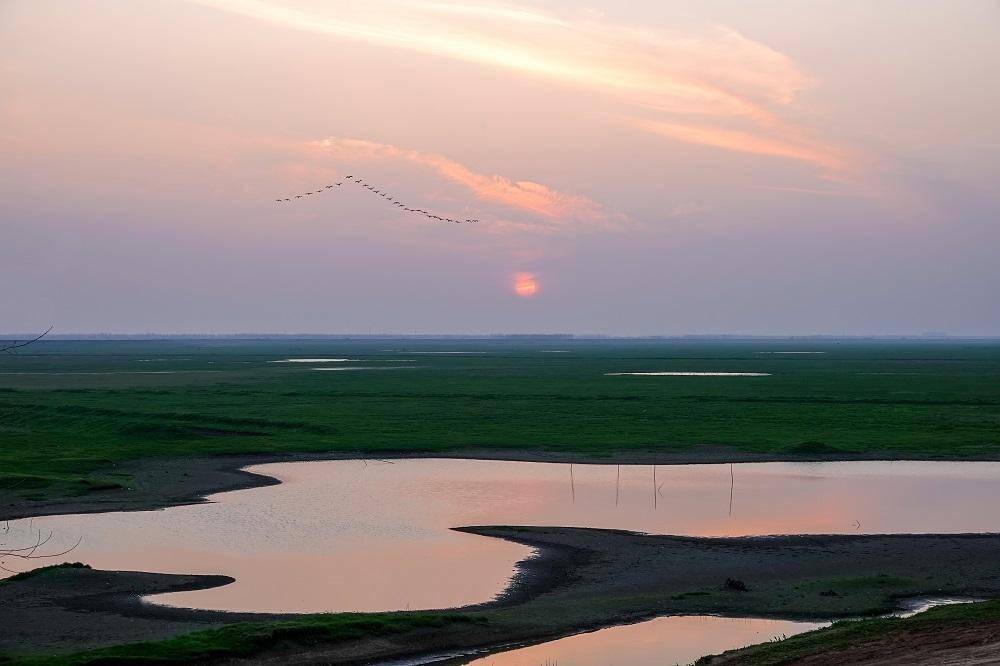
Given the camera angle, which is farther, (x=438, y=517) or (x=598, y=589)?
(x=438, y=517)

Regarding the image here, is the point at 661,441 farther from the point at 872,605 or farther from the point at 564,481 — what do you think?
the point at 872,605

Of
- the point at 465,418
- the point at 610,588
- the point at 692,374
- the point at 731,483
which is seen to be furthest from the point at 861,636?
the point at 692,374

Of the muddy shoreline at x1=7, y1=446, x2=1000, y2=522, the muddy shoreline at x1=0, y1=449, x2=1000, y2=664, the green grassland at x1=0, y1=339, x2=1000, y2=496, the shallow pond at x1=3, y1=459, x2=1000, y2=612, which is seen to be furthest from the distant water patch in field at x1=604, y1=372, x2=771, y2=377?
→ the muddy shoreline at x1=0, y1=449, x2=1000, y2=664

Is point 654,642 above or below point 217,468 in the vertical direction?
below

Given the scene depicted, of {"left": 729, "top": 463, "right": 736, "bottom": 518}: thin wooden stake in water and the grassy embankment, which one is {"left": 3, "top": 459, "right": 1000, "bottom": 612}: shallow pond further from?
the grassy embankment

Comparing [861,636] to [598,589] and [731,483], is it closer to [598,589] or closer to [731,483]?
[598,589]

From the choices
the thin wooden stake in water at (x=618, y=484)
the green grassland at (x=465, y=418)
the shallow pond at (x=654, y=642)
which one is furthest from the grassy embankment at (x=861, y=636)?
the green grassland at (x=465, y=418)
